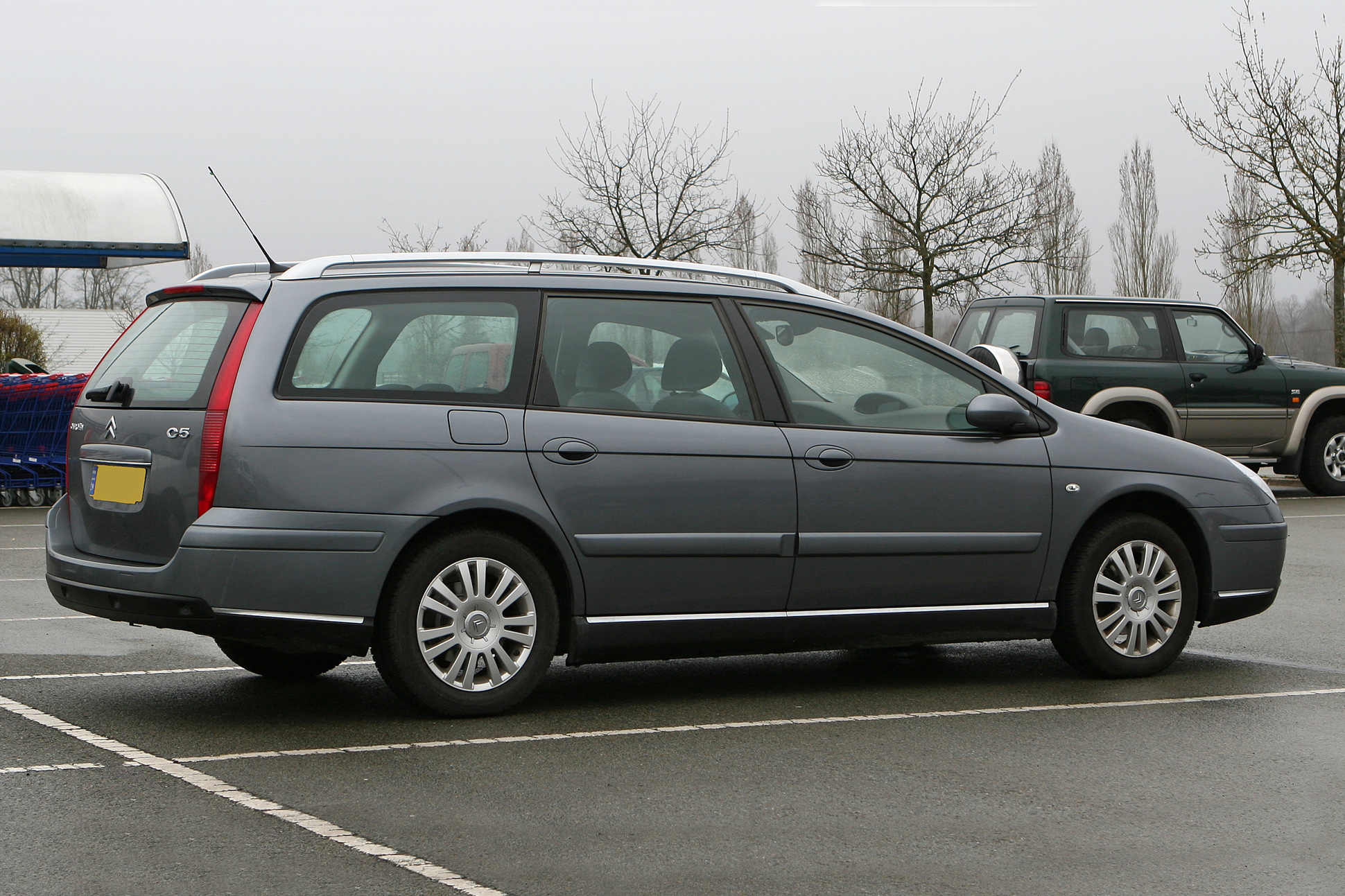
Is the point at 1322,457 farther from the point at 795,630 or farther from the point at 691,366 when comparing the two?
the point at 691,366

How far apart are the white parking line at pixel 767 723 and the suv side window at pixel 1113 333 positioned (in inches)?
354

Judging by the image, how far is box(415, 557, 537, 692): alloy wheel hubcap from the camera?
550 centimetres

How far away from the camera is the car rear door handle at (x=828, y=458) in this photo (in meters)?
5.99

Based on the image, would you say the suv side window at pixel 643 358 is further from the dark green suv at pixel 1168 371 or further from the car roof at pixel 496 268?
the dark green suv at pixel 1168 371

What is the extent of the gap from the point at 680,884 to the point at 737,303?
288cm

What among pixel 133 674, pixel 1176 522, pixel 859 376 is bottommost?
pixel 133 674

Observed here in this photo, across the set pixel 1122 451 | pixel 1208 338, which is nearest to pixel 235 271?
pixel 1122 451

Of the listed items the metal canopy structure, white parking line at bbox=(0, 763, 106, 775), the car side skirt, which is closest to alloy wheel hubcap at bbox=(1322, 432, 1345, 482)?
the car side skirt

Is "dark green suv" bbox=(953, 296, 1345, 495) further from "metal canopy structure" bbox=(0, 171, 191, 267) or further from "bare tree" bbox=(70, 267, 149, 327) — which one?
"bare tree" bbox=(70, 267, 149, 327)

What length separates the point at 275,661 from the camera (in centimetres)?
652

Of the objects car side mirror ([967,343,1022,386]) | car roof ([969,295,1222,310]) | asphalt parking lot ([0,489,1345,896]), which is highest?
car roof ([969,295,1222,310])

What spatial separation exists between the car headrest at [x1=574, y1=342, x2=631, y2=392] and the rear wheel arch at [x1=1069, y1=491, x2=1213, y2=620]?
6.83 feet

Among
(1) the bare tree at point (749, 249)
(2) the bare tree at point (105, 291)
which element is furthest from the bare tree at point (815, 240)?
(2) the bare tree at point (105, 291)

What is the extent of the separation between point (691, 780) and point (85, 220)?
16.8 metres
